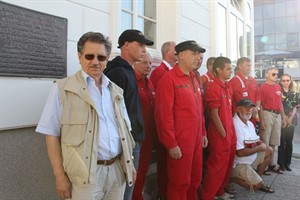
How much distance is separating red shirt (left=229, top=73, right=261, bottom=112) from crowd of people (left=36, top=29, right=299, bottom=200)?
0.06 feet

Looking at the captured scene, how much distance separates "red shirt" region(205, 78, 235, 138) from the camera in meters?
3.87

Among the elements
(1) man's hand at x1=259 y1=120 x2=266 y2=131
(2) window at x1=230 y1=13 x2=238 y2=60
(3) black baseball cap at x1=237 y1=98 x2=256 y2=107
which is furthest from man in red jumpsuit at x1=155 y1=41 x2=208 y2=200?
(2) window at x1=230 y1=13 x2=238 y2=60

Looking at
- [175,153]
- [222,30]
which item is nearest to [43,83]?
[175,153]

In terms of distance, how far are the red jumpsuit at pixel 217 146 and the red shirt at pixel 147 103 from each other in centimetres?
88

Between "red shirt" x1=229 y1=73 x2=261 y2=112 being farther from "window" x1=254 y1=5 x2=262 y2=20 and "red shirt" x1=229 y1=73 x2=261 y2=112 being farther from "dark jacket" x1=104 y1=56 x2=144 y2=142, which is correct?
"window" x1=254 y1=5 x2=262 y2=20

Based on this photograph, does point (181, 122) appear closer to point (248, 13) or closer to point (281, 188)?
point (281, 188)

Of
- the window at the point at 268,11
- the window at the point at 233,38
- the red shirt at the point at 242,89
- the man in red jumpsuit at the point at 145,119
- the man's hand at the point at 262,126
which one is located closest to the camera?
the man in red jumpsuit at the point at 145,119

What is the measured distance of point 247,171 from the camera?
4.22 metres

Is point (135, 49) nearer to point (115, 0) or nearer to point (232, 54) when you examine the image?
point (115, 0)

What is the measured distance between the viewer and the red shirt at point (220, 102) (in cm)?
387

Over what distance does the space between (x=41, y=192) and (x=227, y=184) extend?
9.40ft

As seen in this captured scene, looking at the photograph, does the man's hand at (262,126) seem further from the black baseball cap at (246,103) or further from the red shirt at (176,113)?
the red shirt at (176,113)

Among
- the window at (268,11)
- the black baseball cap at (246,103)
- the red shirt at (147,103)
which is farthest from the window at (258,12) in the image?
the red shirt at (147,103)

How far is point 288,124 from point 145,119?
376 centimetres
